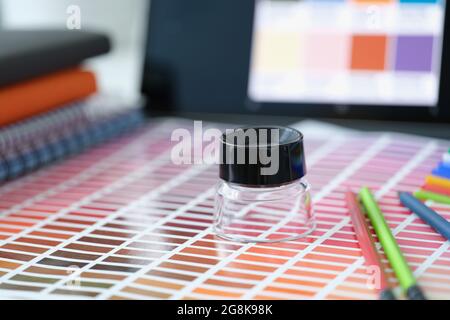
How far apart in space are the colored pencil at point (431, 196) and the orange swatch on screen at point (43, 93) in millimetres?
445

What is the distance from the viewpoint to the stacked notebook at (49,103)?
803mm

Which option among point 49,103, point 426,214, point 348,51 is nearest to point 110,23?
point 49,103

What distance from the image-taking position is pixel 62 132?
34.4 inches

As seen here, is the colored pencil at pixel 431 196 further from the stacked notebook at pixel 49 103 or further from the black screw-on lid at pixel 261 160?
the stacked notebook at pixel 49 103

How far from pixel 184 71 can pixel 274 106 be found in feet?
0.46

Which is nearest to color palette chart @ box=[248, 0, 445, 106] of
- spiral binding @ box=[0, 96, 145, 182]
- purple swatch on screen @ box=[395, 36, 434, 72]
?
purple swatch on screen @ box=[395, 36, 434, 72]

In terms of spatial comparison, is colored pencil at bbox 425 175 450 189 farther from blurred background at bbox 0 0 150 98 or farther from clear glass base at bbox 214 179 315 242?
blurred background at bbox 0 0 150 98

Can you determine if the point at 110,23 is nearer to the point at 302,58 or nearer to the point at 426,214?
the point at 302,58

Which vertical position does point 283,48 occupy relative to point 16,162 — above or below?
above

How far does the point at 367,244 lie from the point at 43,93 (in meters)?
0.46

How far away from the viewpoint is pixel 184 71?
1012 millimetres

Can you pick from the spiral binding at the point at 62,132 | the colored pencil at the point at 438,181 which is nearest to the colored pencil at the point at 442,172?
the colored pencil at the point at 438,181

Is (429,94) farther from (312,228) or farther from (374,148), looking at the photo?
(312,228)
